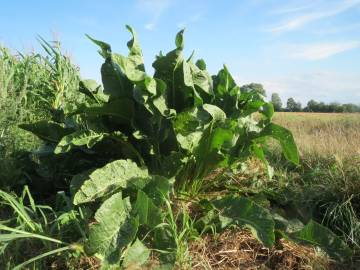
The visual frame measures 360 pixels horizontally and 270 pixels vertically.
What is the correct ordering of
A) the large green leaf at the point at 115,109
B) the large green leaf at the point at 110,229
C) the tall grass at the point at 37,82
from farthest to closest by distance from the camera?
the tall grass at the point at 37,82 → the large green leaf at the point at 115,109 → the large green leaf at the point at 110,229

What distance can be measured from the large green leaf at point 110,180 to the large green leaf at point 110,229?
0.70 ft

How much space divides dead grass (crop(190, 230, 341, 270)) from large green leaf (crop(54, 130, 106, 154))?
3.04ft

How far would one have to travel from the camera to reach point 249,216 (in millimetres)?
2514

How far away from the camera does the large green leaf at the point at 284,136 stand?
2893 millimetres

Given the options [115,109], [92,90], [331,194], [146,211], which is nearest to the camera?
[146,211]

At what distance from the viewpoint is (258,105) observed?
9.73ft

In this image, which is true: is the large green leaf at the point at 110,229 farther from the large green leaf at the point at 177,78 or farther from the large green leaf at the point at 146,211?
the large green leaf at the point at 177,78

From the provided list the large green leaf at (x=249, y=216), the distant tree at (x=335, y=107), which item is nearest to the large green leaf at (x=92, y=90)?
the large green leaf at (x=249, y=216)

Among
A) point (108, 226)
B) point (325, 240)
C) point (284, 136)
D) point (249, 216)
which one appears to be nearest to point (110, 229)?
point (108, 226)

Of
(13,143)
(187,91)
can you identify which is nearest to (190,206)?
(187,91)

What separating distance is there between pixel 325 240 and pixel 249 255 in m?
0.46

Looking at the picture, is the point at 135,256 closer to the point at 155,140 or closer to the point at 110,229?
the point at 110,229

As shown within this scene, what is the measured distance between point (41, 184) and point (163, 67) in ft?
4.56

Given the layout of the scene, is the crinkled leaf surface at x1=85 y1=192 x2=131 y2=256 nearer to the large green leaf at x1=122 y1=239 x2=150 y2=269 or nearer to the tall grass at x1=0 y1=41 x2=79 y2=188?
the large green leaf at x1=122 y1=239 x2=150 y2=269
